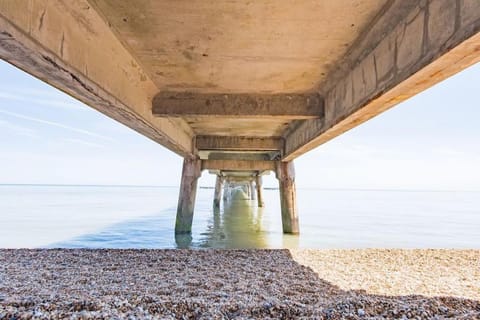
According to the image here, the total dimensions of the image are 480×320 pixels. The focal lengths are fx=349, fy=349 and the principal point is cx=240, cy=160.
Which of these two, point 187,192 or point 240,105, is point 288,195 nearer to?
point 187,192

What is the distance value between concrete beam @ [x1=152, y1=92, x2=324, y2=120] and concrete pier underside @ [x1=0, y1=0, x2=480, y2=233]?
0.02 meters

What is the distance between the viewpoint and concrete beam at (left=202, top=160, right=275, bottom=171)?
1194 cm

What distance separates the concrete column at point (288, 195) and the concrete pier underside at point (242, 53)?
573 centimetres

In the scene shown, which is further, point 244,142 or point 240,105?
point 244,142

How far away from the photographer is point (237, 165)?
12180 mm

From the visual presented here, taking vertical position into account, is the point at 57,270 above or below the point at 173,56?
below

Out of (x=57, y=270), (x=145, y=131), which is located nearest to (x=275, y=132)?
(x=145, y=131)

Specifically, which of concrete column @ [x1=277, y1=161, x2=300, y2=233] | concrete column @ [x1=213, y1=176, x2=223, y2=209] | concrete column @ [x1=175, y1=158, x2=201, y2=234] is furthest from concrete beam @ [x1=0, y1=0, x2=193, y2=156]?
concrete column @ [x1=213, y1=176, x2=223, y2=209]

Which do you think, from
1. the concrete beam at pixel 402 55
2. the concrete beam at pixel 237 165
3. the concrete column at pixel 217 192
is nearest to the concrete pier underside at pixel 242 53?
the concrete beam at pixel 402 55

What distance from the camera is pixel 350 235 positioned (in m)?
13.6

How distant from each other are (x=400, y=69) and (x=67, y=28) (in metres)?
3.00

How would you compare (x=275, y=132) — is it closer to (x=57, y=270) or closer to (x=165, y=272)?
(x=165, y=272)

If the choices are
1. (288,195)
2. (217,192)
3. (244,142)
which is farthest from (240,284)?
(217,192)

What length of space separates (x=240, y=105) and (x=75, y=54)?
123 inches
